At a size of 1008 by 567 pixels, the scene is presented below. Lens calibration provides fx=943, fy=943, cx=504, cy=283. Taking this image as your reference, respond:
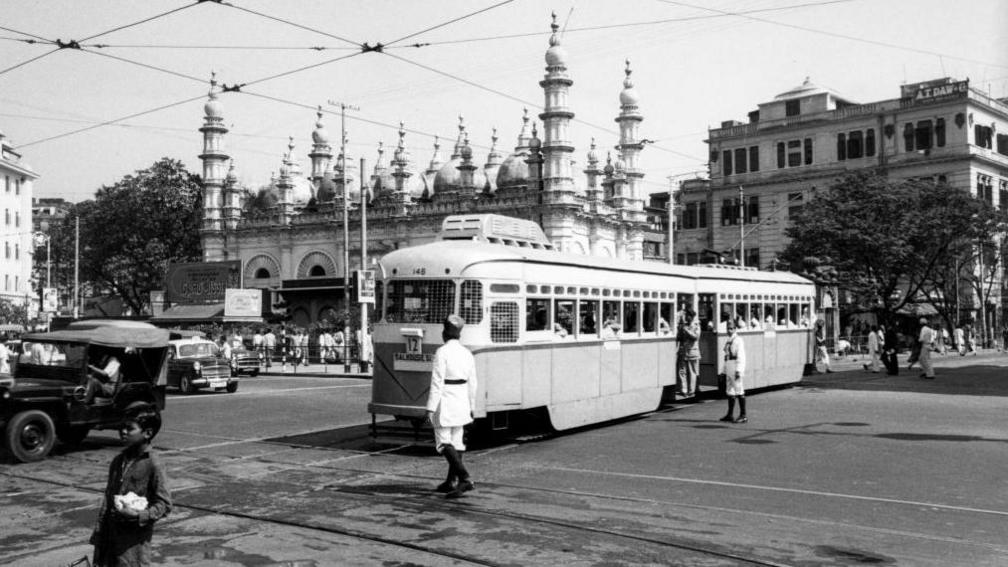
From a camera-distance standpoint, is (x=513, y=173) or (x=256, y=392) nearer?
(x=256, y=392)

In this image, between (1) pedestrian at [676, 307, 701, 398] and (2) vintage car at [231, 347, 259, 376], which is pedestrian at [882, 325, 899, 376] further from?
(2) vintage car at [231, 347, 259, 376]

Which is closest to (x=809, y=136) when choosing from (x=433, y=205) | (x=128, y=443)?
(x=433, y=205)

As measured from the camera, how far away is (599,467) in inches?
465

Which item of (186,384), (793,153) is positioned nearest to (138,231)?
(793,153)

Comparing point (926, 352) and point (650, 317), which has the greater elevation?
point (650, 317)

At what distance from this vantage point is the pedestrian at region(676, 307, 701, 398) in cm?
1841

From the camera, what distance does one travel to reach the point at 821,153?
209ft

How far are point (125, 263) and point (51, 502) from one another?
211ft

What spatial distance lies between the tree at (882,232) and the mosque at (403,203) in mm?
13027

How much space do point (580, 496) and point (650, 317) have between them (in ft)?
25.3

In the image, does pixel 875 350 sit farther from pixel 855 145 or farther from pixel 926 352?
pixel 855 145

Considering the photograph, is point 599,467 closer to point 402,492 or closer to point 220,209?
point 402,492

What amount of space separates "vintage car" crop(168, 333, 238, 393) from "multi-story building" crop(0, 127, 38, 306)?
2295 inches

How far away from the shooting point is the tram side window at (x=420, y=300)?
1293cm
